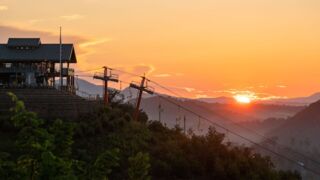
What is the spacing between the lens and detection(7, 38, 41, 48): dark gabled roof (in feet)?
263

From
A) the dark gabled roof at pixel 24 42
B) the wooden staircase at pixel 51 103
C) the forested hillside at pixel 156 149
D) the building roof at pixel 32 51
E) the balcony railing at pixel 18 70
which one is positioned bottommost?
the forested hillside at pixel 156 149

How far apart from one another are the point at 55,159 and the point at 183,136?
51.6 metres

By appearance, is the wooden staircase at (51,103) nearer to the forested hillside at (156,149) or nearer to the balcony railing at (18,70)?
the forested hillside at (156,149)

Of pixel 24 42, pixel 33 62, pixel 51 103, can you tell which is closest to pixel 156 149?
pixel 51 103

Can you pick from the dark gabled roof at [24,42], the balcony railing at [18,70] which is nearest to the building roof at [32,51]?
the dark gabled roof at [24,42]

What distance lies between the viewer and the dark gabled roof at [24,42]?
80.3 meters

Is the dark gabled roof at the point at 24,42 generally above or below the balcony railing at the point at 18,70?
above

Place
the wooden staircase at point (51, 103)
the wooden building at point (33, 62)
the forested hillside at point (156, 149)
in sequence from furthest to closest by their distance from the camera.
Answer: the wooden building at point (33, 62), the wooden staircase at point (51, 103), the forested hillside at point (156, 149)

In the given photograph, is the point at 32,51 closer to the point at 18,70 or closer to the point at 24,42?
the point at 24,42

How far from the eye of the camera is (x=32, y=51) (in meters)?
79.9

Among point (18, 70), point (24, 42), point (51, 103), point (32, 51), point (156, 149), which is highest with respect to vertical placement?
point (24, 42)

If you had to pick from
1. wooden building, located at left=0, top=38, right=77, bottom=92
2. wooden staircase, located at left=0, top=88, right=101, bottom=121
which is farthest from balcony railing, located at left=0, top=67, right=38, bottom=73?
wooden staircase, located at left=0, top=88, right=101, bottom=121

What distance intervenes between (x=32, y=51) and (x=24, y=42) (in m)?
2.11

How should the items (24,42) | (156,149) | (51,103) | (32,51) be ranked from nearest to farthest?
(156,149), (51,103), (32,51), (24,42)
